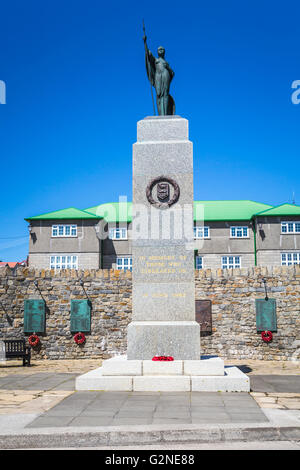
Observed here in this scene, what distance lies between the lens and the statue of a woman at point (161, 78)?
30.6ft

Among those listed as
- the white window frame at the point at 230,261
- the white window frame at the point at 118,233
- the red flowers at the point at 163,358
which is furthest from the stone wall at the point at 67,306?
the white window frame at the point at 230,261

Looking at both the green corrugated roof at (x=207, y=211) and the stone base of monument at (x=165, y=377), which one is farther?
the green corrugated roof at (x=207, y=211)

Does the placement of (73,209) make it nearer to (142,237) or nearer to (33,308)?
(33,308)

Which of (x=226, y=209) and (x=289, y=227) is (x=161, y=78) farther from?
(x=226, y=209)

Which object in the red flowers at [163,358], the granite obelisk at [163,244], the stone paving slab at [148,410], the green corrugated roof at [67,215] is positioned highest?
the green corrugated roof at [67,215]

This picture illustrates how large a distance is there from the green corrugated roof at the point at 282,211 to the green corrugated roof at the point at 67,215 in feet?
42.4

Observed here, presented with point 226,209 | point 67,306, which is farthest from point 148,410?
point 226,209

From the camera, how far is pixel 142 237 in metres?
8.51

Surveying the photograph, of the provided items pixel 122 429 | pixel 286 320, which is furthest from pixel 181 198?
pixel 286 320

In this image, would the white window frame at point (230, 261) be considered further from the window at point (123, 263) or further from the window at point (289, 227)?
the window at point (123, 263)

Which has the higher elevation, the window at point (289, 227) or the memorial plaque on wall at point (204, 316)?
the window at point (289, 227)

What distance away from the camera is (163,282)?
8281 millimetres

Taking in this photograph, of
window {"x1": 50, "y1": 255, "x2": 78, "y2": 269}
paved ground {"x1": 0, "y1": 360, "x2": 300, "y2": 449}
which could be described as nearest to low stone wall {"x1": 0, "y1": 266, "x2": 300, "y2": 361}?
paved ground {"x1": 0, "y1": 360, "x2": 300, "y2": 449}

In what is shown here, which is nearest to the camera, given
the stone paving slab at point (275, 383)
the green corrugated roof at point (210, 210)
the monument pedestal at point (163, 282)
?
the monument pedestal at point (163, 282)
